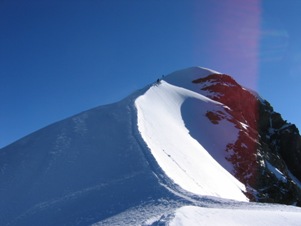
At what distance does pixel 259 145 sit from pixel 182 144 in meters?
23.7

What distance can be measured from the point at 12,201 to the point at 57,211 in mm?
4470

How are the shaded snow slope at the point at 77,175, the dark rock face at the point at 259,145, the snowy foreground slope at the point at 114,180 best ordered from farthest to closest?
the dark rock face at the point at 259,145 < the shaded snow slope at the point at 77,175 < the snowy foreground slope at the point at 114,180

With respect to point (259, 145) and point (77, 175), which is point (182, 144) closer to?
point (77, 175)

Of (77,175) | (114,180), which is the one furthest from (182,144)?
(114,180)

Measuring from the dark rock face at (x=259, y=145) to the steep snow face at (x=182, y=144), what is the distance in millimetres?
2738

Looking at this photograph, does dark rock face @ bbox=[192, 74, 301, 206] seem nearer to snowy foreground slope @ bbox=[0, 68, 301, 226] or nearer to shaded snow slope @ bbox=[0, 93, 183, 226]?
snowy foreground slope @ bbox=[0, 68, 301, 226]

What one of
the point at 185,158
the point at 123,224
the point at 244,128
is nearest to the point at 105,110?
the point at 185,158

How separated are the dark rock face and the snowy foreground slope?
18.5ft

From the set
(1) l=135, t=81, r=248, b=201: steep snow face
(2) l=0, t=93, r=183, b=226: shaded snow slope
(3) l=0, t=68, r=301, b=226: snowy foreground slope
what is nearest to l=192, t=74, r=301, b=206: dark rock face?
(1) l=135, t=81, r=248, b=201: steep snow face

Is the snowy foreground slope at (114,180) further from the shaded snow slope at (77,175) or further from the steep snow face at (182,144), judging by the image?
the steep snow face at (182,144)

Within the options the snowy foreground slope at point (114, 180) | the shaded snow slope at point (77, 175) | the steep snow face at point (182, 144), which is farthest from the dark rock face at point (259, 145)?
the shaded snow slope at point (77, 175)

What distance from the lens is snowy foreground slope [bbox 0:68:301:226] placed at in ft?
42.9

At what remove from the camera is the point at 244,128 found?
52.9 metres

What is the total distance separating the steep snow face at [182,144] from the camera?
21.9 metres
